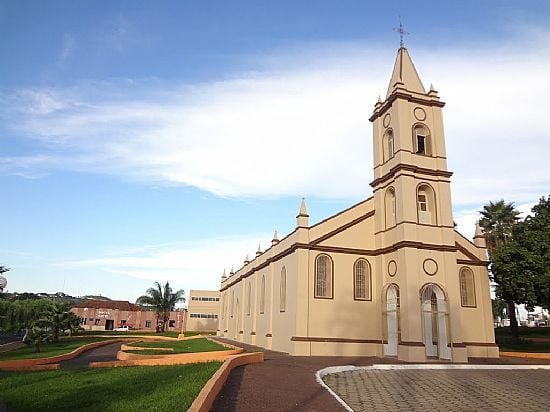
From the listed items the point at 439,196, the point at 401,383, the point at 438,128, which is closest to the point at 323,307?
the point at 439,196

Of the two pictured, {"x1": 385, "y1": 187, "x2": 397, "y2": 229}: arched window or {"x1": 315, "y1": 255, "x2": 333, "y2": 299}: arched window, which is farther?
{"x1": 385, "y1": 187, "x2": 397, "y2": 229}: arched window

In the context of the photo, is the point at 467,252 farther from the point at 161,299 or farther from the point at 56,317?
the point at 161,299

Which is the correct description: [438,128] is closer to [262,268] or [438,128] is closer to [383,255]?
[383,255]

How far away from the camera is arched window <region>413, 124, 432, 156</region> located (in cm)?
2347

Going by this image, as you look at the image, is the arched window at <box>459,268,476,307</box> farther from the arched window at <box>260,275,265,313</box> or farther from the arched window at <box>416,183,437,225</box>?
the arched window at <box>260,275,265,313</box>

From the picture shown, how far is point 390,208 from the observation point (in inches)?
923

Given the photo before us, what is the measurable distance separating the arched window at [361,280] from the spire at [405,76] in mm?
9604

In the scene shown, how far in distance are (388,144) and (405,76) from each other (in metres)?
3.94

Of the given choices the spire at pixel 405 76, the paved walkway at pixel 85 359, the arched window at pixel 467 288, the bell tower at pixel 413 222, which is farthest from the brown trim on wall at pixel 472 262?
the paved walkway at pixel 85 359

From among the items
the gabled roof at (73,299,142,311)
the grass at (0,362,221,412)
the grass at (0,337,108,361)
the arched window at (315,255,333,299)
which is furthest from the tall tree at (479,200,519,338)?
the gabled roof at (73,299,142,311)

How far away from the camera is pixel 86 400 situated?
10.7 meters

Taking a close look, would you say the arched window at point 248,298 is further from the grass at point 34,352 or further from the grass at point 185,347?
the grass at point 34,352

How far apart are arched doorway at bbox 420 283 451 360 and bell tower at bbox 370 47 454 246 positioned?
2679 mm

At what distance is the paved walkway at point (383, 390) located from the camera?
9.46 metres
